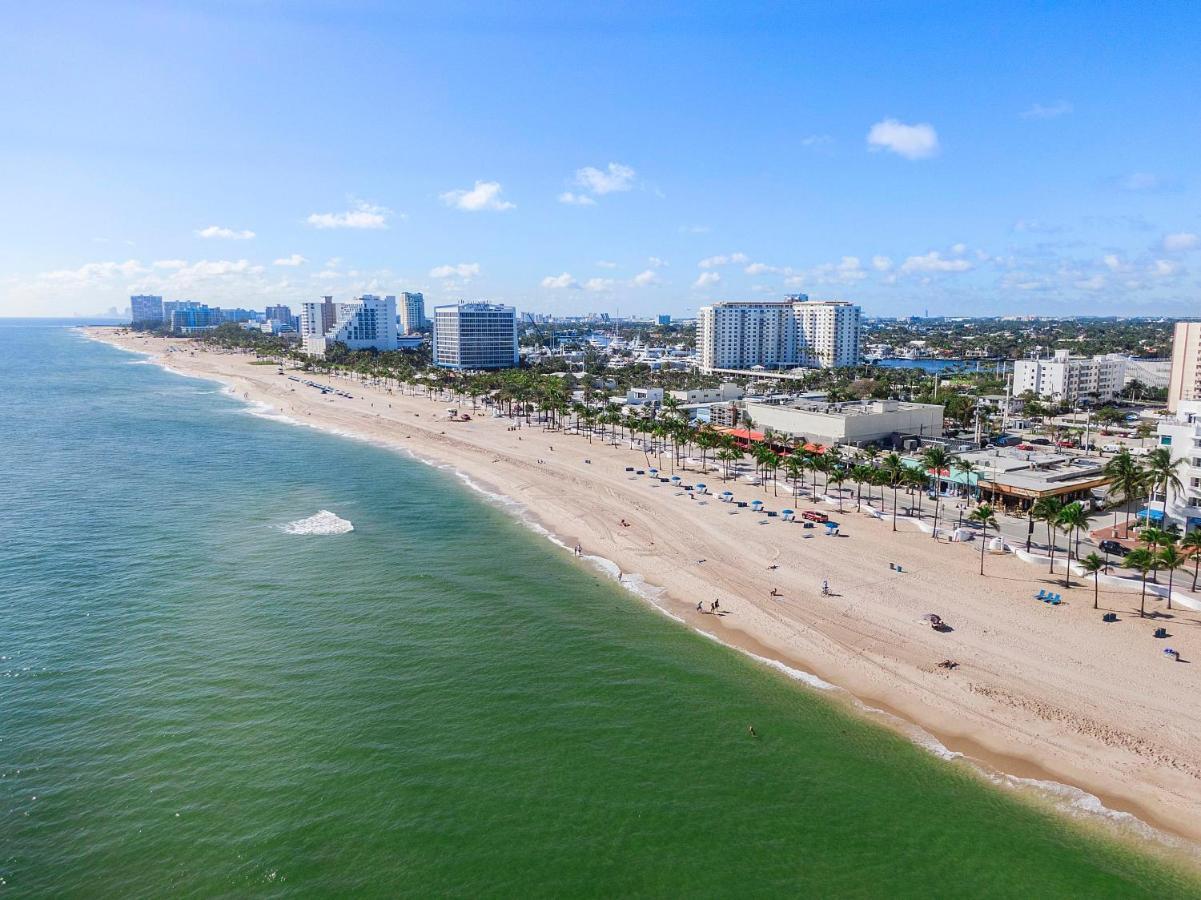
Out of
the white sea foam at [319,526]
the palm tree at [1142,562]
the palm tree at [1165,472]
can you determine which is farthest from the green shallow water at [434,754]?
the palm tree at [1165,472]

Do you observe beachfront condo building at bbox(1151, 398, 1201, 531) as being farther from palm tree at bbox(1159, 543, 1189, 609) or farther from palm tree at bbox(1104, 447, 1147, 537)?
palm tree at bbox(1159, 543, 1189, 609)

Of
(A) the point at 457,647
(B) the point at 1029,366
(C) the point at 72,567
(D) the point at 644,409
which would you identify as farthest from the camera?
(B) the point at 1029,366

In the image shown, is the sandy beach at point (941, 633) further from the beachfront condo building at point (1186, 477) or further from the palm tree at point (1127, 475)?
the beachfront condo building at point (1186, 477)

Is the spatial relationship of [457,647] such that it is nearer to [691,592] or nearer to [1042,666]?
[691,592]

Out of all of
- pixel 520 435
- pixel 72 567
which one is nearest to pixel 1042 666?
pixel 72 567

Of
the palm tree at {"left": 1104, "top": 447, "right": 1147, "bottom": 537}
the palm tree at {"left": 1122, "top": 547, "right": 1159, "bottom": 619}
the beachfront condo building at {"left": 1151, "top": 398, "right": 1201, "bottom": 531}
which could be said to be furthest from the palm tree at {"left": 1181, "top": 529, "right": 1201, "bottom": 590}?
the beachfront condo building at {"left": 1151, "top": 398, "right": 1201, "bottom": 531}
